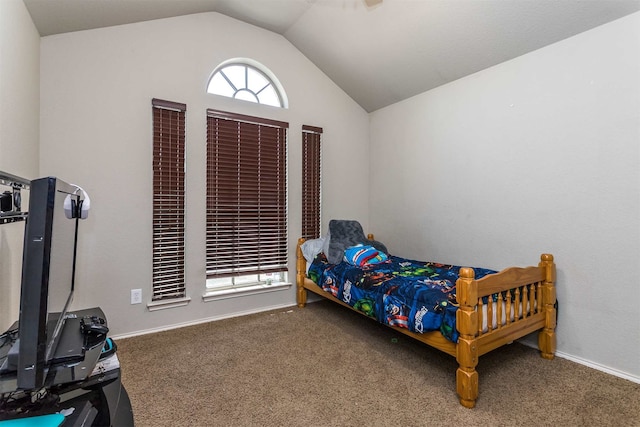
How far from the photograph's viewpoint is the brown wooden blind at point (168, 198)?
2633mm

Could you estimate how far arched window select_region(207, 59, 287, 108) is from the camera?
3018mm

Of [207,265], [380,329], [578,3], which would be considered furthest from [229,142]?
[578,3]

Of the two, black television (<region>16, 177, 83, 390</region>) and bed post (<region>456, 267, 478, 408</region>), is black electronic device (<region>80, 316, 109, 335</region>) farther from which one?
bed post (<region>456, 267, 478, 408</region>)

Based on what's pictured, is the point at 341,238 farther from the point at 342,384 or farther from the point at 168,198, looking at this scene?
the point at 168,198

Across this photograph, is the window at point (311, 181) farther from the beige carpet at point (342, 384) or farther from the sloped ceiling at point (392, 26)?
the beige carpet at point (342, 384)

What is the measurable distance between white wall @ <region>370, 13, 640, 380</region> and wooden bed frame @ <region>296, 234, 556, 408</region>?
150mm

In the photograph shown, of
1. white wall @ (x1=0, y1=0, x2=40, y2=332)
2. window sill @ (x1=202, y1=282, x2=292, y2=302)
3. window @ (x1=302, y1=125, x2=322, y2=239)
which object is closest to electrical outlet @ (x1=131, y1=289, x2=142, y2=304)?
window sill @ (x1=202, y1=282, x2=292, y2=302)

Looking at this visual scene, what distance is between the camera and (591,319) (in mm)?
2057

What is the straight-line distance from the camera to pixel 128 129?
2.53 meters

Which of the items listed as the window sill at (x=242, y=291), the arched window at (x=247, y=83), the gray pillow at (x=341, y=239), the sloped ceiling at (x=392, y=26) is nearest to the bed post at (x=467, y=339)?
the gray pillow at (x=341, y=239)

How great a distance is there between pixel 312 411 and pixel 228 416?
0.43 m

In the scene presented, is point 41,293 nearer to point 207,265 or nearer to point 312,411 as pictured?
point 312,411

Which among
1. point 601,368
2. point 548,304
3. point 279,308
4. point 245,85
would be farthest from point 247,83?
point 601,368

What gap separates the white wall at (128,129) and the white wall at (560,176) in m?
1.93
